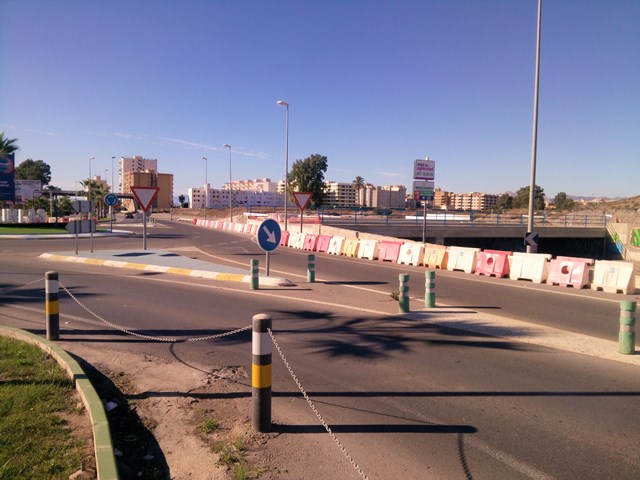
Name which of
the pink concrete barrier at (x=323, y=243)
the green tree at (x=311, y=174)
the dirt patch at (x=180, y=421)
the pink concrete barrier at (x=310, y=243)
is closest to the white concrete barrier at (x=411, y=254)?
the pink concrete barrier at (x=323, y=243)

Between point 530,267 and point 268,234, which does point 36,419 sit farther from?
point 530,267

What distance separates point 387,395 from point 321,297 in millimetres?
6571

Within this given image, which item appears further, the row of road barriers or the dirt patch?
the row of road barriers

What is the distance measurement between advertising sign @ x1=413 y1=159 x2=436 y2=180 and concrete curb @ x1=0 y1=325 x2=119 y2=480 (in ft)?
61.1

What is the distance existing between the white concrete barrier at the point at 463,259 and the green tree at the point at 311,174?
2498 inches

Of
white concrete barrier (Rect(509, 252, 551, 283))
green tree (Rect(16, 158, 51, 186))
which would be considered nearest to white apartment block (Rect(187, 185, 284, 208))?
green tree (Rect(16, 158, 51, 186))

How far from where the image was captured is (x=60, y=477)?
354 centimetres

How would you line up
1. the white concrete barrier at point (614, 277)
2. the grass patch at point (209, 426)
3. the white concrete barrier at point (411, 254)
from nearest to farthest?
the grass patch at point (209, 426) < the white concrete barrier at point (614, 277) < the white concrete barrier at point (411, 254)

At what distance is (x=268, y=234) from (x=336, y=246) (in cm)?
1305

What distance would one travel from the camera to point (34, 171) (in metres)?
149

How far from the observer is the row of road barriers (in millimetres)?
13961

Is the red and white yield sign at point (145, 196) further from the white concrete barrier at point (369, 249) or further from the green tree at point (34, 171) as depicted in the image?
the green tree at point (34, 171)

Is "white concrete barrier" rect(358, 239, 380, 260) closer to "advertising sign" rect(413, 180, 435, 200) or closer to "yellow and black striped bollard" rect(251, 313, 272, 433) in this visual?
"advertising sign" rect(413, 180, 435, 200)

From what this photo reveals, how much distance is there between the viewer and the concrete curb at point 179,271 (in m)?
14.0
